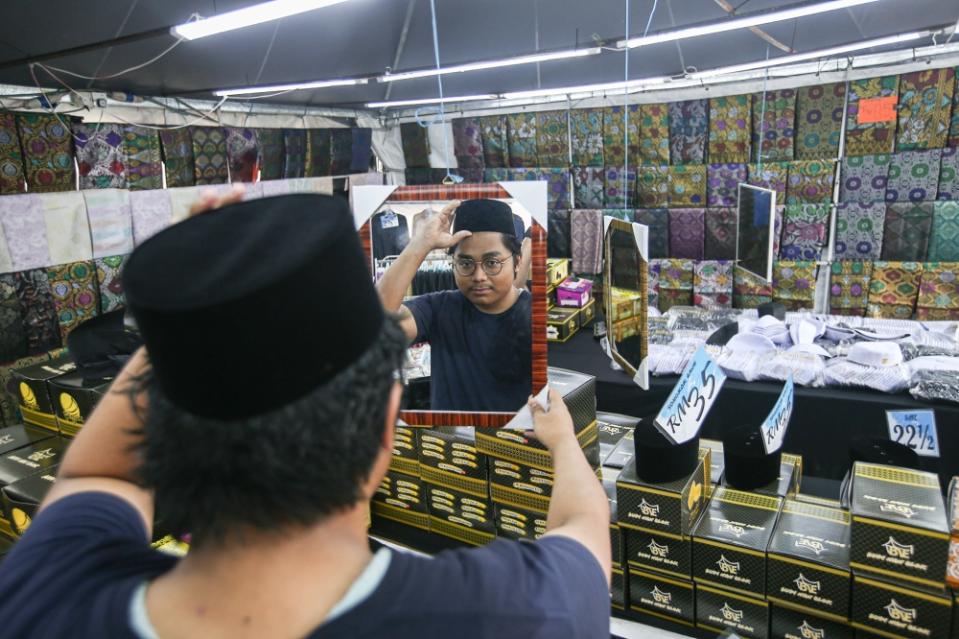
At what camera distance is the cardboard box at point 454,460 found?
2.17 meters

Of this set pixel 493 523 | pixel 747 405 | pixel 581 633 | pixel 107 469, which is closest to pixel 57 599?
pixel 107 469

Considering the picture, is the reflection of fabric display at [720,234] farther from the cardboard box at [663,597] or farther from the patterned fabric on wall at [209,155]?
the cardboard box at [663,597]

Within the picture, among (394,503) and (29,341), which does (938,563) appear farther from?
(29,341)

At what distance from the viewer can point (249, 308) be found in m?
0.59

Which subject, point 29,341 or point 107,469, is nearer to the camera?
point 107,469

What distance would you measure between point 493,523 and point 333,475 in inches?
65.1

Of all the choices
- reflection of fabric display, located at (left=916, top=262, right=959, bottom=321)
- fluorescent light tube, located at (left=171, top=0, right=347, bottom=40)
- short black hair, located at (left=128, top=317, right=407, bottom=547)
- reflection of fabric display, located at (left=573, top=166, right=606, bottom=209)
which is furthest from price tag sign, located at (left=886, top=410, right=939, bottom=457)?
reflection of fabric display, located at (left=573, top=166, right=606, bottom=209)

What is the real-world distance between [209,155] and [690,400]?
6.03 metres

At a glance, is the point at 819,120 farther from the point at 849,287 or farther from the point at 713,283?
the point at 713,283

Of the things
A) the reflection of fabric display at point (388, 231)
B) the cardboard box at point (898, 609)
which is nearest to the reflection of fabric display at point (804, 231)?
the cardboard box at point (898, 609)

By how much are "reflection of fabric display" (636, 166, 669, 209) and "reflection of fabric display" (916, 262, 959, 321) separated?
2.57 meters

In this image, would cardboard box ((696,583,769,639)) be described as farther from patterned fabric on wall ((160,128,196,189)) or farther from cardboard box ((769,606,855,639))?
patterned fabric on wall ((160,128,196,189))

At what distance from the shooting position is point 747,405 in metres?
3.80

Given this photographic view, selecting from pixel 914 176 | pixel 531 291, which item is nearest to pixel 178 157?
pixel 531 291
